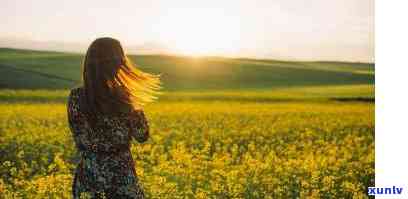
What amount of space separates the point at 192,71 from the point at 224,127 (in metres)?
0.53

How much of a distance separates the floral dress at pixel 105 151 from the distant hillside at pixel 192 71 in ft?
6.14

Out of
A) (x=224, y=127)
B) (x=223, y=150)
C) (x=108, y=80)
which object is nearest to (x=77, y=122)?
(x=108, y=80)

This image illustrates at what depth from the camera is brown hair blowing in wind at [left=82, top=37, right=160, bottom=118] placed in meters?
3.16

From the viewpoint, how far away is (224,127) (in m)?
5.35

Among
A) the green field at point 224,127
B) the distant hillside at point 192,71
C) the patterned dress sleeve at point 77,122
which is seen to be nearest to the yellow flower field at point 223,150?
the green field at point 224,127

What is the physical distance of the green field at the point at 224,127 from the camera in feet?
15.5

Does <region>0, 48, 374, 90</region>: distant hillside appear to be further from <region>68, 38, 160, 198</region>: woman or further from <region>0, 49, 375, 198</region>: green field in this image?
<region>68, 38, 160, 198</region>: woman

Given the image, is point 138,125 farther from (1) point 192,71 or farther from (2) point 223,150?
(1) point 192,71

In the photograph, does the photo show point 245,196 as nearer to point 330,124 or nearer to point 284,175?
A: point 284,175

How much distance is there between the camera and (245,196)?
459 cm

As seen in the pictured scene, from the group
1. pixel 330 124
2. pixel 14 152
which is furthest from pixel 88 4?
pixel 330 124
